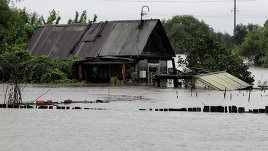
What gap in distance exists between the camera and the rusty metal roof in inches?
2122

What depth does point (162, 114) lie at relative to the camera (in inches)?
1069

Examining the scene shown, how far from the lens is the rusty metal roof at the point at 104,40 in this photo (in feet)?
177

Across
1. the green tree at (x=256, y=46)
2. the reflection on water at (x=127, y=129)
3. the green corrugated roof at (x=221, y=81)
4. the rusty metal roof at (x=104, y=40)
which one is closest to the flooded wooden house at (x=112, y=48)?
the rusty metal roof at (x=104, y=40)

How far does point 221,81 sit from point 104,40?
13.3m

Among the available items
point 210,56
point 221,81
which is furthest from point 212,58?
point 221,81

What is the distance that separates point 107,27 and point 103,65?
5080 millimetres

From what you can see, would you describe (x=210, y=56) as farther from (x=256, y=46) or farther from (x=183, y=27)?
(x=183, y=27)

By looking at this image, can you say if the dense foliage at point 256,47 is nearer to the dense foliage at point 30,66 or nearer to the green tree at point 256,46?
the green tree at point 256,46

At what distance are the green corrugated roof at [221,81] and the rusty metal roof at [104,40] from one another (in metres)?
8.24

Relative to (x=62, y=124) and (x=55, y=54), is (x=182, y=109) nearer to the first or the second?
(x=62, y=124)

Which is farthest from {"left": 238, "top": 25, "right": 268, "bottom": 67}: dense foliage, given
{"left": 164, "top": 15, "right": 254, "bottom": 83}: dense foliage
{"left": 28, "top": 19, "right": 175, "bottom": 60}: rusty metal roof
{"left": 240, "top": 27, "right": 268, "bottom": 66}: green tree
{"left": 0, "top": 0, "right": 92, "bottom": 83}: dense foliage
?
{"left": 0, "top": 0, "right": 92, "bottom": 83}: dense foliage

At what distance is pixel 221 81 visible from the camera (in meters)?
45.8

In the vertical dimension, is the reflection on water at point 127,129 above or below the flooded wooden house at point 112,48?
below

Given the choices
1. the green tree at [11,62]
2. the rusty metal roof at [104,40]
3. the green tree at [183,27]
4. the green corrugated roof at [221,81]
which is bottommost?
the green corrugated roof at [221,81]
